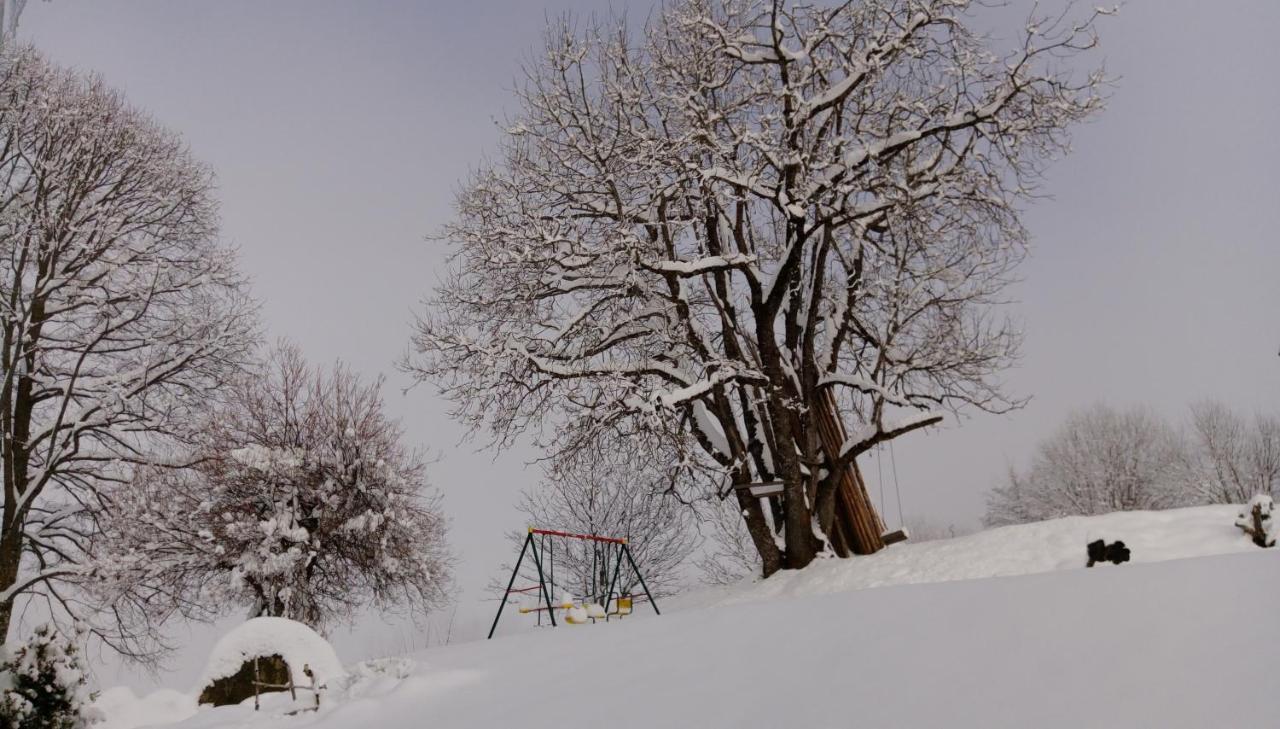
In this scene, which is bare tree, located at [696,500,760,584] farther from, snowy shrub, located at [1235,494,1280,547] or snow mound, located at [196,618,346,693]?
snow mound, located at [196,618,346,693]

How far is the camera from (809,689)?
3893 millimetres

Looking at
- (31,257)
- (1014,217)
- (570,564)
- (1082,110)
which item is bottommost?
(570,564)

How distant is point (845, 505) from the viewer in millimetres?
11766

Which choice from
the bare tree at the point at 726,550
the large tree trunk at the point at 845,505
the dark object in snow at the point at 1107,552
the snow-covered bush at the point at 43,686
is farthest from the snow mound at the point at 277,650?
the bare tree at the point at 726,550

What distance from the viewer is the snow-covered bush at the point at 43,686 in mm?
6324

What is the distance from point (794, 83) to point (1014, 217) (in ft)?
12.8

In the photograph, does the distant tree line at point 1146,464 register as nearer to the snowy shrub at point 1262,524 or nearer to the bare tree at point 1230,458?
the bare tree at point 1230,458

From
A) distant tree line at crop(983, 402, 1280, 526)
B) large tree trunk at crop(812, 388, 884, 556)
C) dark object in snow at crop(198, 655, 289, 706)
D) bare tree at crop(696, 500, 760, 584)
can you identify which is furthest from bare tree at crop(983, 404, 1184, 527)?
dark object in snow at crop(198, 655, 289, 706)

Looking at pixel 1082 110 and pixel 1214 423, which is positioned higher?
pixel 1082 110

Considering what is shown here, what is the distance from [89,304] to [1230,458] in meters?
30.2

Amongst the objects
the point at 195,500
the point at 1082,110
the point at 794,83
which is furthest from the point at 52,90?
the point at 1082,110

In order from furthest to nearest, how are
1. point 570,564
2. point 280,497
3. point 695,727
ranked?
point 570,564
point 280,497
point 695,727

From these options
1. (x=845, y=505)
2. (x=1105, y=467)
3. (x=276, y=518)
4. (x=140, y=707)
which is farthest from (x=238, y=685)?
(x=1105, y=467)

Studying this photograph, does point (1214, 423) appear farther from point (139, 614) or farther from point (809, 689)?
point (139, 614)
